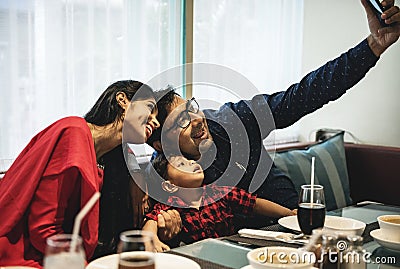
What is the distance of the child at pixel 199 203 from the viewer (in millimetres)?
2115

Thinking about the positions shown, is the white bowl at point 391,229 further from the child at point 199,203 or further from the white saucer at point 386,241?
the child at point 199,203

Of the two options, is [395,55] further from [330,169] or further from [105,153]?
[105,153]

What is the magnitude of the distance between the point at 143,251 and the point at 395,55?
108 inches

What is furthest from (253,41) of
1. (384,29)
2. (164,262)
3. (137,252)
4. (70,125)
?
(137,252)

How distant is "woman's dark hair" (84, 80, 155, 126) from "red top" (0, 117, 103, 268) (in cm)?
32

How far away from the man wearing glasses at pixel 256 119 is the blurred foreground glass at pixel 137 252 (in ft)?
3.77

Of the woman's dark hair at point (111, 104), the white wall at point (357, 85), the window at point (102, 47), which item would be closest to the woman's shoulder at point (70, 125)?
the woman's dark hair at point (111, 104)

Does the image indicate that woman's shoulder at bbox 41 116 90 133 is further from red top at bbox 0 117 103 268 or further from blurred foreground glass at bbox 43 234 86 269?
blurred foreground glass at bbox 43 234 86 269

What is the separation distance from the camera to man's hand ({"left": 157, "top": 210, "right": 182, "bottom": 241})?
2018mm

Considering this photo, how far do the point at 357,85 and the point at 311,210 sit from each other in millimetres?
2176

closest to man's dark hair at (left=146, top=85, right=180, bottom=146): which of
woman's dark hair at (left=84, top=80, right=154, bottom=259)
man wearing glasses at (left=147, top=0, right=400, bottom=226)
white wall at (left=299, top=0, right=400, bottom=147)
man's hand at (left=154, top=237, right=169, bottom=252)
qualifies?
man wearing glasses at (left=147, top=0, right=400, bottom=226)

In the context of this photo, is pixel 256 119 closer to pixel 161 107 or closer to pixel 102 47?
pixel 161 107

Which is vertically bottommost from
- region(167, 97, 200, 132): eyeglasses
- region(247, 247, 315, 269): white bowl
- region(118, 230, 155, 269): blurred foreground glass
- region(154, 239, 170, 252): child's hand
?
region(154, 239, 170, 252): child's hand

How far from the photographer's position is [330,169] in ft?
10.1
